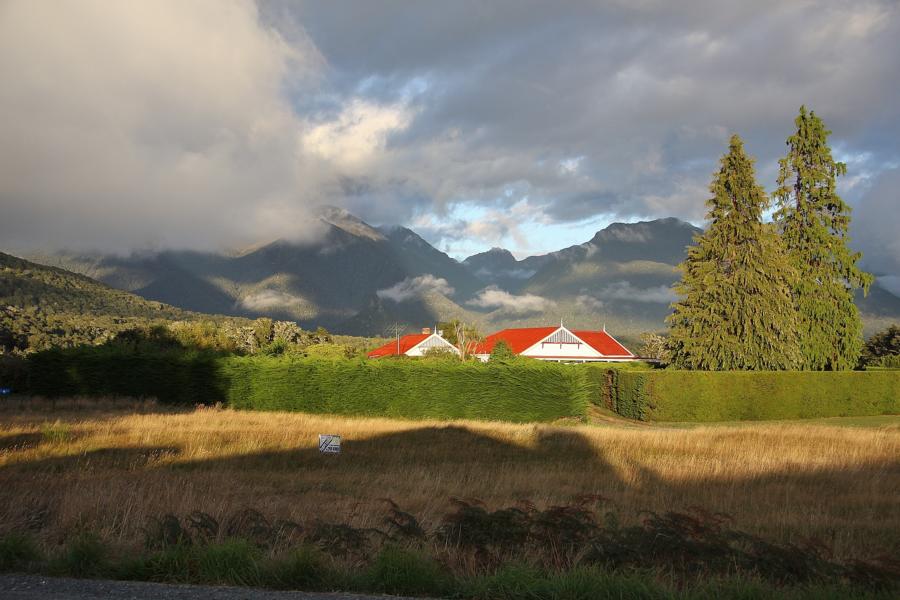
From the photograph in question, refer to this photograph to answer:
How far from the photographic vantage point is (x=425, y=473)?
1378 centimetres

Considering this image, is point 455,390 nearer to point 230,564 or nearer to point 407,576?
point 230,564

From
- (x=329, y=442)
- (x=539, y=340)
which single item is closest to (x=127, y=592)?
(x=329, y=442)

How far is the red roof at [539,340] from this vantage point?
291 feet

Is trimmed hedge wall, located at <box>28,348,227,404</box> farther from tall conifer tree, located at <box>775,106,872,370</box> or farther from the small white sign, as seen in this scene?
tall conifer tree, located at <box>775,106,872,370</box>

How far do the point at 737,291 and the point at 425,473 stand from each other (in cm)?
3477

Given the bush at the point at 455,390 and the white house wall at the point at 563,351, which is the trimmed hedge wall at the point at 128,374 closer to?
the bush at the point at 455,390

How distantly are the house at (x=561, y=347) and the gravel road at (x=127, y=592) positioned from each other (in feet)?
263

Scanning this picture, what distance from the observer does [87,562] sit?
594 cm

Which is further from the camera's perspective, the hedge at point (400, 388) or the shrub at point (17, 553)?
the hedge at point (400, 388)

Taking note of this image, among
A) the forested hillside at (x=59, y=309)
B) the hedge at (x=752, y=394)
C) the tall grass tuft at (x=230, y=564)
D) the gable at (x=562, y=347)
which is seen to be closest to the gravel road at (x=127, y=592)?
the tall grass tuft at (x=230, y=564)

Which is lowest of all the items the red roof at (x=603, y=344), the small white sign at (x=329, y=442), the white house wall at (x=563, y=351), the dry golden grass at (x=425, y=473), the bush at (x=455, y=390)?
the dry golden grass at (x=425, y=473)

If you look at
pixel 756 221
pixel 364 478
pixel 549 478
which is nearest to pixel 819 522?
pixel 549 478

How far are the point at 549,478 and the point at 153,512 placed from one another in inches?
303

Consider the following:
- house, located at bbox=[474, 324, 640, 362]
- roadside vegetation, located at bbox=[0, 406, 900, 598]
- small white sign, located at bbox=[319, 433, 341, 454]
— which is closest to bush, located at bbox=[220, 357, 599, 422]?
roadside vegetation, located at bbox=[0, 406, 900, 598]
